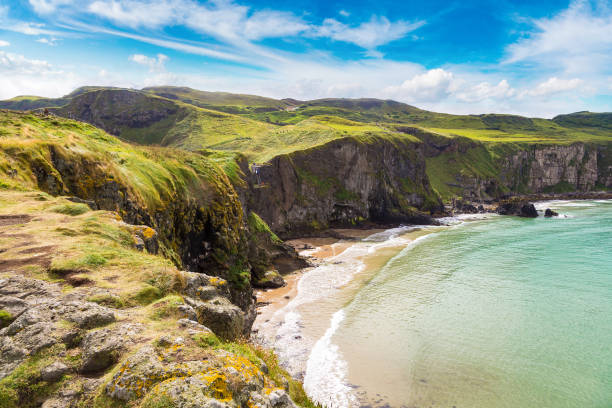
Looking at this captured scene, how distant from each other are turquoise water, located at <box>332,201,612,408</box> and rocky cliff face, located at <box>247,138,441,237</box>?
27447mm

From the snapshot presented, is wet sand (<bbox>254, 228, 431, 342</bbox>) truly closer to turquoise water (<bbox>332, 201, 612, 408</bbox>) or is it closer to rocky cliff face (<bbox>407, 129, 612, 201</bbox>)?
turquoise water (<bbox>332, 201, 612, 408</bbox>)

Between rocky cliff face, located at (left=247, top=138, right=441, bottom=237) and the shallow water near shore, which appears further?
rocky cliff face, located at (left=247, top=138, right=441, bottom=237)

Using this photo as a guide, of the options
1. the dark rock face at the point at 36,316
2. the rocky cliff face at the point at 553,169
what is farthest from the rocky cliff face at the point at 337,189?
the rocky cliff face at the point at 553,169

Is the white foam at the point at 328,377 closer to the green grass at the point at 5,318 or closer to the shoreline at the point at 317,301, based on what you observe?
the shoreline at the point at 317,301

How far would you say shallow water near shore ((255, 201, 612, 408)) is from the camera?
1941cm

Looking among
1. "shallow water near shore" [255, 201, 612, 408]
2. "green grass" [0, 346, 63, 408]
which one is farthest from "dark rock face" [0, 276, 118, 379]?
"shallow water near shore" [255, 201, 612, 408]

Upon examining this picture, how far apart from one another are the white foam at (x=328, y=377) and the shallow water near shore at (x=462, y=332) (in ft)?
0.23

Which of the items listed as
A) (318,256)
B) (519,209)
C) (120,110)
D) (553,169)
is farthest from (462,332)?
(553,169)

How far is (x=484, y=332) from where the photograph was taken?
25.7 metres

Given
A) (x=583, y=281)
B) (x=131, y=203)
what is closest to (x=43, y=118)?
(x=131, y=203)

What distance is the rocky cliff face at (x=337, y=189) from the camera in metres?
66.9

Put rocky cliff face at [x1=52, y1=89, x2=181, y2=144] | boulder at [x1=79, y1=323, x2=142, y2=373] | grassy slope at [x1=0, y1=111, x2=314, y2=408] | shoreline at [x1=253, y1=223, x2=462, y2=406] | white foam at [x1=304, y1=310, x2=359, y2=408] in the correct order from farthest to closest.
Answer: rocky cliff face at [x1=52, y1=89, x2=181, y2=144] < shoreline at [x1=253, y1=223, x2=462, y2=406] < white foam at [x1=304, y1=310, x2=359, y2=408] < grassy slope at [x1=0, y1=111, x2=314, y2=408] < boulder at [x1=79, y1=323, x2=142, y2=373]

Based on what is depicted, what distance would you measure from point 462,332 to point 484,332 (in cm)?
165

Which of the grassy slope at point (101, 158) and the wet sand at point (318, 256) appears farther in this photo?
the wet sand at point (318, 256)
